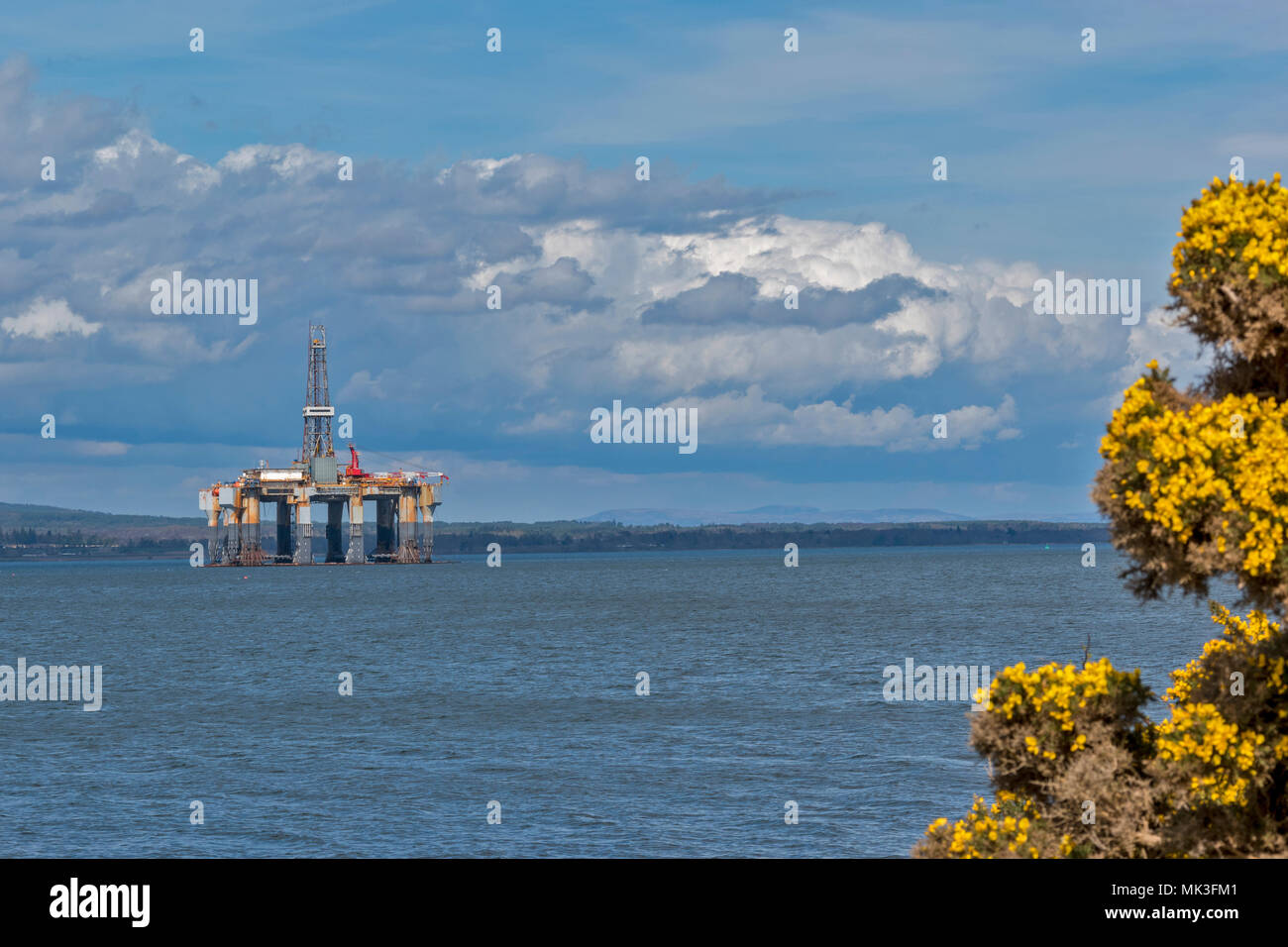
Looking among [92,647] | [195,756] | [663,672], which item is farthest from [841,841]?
[92,647]

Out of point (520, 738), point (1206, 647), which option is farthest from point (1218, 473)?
Answer: point (520, 738)

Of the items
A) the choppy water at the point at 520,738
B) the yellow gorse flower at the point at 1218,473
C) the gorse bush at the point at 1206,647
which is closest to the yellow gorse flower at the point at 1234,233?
the gorse bush at the point at 1206,647

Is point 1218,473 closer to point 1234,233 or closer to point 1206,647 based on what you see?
point 1234,233

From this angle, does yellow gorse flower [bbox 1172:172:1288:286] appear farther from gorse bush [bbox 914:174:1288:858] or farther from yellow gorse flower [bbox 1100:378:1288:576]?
yellow gorse flower [bbox 1100:378:1288:576]

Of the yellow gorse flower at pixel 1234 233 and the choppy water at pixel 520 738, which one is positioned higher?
the yellow gorse flower at pixel 1234 233

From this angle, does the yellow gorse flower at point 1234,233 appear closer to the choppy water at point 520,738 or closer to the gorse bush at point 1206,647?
the gorse bush at point 1206,647

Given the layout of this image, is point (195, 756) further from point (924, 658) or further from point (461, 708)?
point (924, 658)
